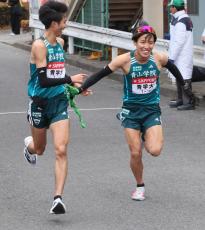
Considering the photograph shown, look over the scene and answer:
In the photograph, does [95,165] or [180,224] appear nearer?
[180,224]

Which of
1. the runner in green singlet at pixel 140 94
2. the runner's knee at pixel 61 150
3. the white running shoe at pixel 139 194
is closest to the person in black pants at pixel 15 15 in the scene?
the runner in green singlet at pixel 140 94

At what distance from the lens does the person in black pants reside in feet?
99.7

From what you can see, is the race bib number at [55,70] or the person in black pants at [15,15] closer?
the race bib number at [55,70]

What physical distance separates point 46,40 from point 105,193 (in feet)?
5.61

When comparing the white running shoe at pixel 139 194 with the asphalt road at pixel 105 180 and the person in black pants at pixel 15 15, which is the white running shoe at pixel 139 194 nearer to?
the asphalt road at pixel 105 180

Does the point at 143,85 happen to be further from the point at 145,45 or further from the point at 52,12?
the point at 52,12

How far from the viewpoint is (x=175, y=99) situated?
14.3 metres

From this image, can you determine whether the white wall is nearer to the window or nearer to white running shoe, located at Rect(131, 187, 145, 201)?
the window

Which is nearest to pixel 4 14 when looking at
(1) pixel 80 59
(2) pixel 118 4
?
(2) pixel 118 4

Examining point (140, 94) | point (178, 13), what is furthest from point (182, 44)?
point (140, 94)

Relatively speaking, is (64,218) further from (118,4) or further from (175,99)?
(118,4)

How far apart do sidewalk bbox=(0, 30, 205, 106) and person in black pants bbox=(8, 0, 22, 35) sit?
0.33 meters

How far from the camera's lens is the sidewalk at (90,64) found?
14.6 meters

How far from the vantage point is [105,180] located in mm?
8344
